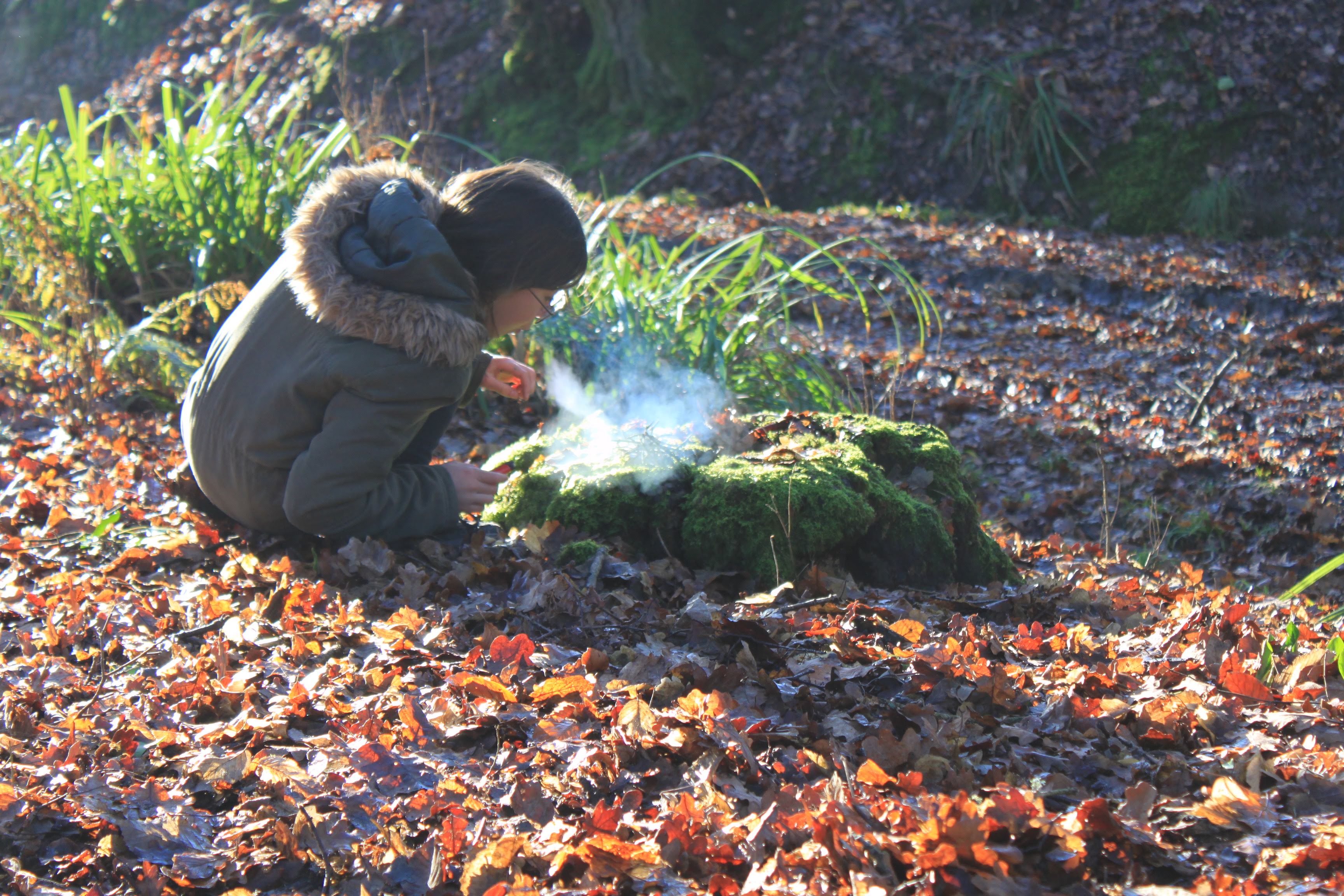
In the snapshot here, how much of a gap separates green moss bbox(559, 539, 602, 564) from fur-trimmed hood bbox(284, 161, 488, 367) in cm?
61

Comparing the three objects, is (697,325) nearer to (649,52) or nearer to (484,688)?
(484,688)

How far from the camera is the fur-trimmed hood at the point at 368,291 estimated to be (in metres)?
2.65

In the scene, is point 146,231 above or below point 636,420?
above

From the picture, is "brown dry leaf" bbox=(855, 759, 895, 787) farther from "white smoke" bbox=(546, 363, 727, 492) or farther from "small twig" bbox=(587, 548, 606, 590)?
"white smoke" bbox=(546, 363, 727, 492)

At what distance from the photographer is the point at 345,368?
8.86 feet

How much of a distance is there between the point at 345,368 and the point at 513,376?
0.78 metres

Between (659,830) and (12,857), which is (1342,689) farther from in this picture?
(12,857)

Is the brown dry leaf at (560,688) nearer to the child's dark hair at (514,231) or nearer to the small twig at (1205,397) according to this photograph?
the child's dark hair at (514,231)

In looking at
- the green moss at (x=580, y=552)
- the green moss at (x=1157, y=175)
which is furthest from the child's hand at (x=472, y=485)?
the green moss at (x=1157, y=175)

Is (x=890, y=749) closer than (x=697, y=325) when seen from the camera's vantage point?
Yes

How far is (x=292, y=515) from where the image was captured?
2.81m

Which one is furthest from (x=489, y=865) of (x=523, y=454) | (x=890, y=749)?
(x=523, y=454)

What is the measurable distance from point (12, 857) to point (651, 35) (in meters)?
10.3

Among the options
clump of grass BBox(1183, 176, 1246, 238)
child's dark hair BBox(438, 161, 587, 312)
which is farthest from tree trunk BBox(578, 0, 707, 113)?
child's dark hair BBox(438, 161, 587, 312)
